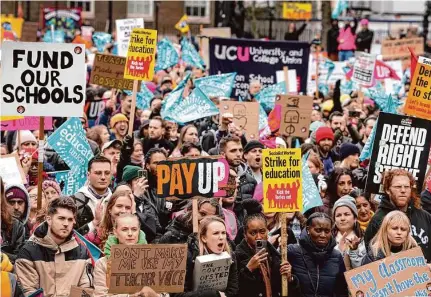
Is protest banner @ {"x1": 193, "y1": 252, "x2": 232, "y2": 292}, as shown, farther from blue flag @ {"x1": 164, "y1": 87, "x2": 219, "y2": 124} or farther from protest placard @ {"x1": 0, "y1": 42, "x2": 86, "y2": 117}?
blue flag @ {"x1": 164, "y1": 87, "x2": 219, "y2": 124}

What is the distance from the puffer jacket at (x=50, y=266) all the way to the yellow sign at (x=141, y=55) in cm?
528

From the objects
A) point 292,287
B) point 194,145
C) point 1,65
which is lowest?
point 292,287

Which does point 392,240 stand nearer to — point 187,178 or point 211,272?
point 211,272

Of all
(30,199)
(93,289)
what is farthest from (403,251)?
(30,199)

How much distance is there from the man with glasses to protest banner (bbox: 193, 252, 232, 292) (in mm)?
1750

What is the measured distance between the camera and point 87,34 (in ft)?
96.5

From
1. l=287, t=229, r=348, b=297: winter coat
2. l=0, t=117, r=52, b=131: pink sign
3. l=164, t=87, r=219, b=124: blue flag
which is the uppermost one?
l=164, t=87, r=219, b=124: blue flag

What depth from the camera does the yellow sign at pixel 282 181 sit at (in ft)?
30.1

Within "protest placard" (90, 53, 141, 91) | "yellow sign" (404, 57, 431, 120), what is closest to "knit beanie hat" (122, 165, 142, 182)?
"yellow sign" (404, 57, 431, 120)

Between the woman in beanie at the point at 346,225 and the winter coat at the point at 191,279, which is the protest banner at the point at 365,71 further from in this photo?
the winter coat at the point at 191,279

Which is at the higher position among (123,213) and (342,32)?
(342,32)

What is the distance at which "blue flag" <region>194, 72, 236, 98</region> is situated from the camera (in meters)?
16.3

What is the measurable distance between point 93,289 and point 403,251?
2095mm

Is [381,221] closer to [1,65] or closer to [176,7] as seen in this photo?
[1,65]
